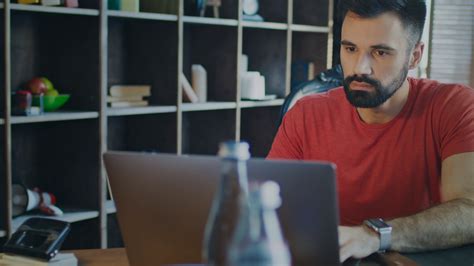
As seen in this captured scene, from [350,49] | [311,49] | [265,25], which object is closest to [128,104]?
[265,25]

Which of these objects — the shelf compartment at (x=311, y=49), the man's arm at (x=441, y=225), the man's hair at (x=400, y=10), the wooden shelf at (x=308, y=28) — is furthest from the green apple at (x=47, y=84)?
the man's arm at (x=441, y=225)

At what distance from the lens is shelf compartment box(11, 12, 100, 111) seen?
304cm

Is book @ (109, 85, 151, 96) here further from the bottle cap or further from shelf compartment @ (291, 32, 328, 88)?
the bottle cap

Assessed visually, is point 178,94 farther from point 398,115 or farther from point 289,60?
point 398,115

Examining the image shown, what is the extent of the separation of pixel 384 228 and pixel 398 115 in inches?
25.8

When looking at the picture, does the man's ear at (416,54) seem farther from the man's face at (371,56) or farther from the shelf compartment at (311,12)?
the shelf compartment at (311,12)

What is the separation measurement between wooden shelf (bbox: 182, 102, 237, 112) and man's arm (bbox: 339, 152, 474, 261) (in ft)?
5.59

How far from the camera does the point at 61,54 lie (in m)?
3.13

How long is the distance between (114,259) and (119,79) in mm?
1983

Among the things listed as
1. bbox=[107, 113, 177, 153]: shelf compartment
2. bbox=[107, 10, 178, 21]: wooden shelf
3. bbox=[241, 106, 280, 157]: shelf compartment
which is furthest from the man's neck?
bbox=[241, 106, 280, 157]: shelf compartment

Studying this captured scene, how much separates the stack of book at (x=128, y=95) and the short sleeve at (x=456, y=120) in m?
1.60

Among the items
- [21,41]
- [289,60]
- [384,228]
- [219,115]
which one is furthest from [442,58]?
[384,228]

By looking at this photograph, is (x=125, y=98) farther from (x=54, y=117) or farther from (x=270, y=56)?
(x=270, y=56)

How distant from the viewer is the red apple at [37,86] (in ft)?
9.71
